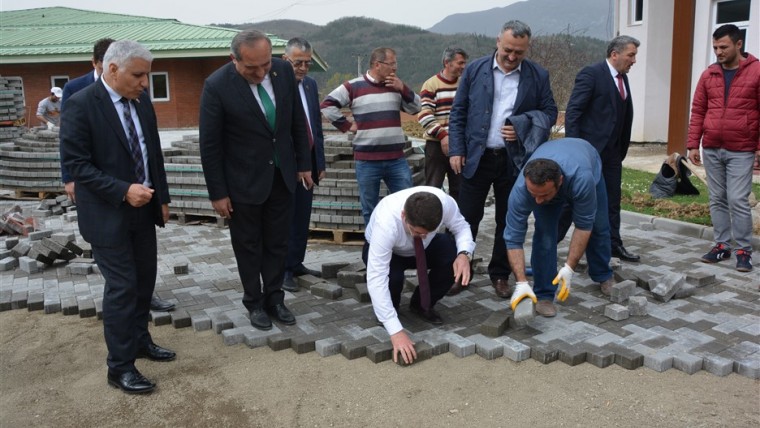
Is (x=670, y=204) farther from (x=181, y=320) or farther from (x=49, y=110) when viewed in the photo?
(x=49, y=110)

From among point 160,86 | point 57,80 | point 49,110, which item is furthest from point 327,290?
point 57,80

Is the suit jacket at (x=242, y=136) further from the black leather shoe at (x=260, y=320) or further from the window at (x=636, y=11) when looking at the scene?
the window at (x=636, y=11)

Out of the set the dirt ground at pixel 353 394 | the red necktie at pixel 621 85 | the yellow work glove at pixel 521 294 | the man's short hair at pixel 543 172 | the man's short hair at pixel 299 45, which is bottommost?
the dirt ground at pixel 353 394

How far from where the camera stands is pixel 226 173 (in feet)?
13.5

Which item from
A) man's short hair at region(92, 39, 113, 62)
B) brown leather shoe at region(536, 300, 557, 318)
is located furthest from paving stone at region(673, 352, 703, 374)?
man's short hair at region(92, 39, 113, 62)

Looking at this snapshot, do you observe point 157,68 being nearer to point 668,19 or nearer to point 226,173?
point 668,19

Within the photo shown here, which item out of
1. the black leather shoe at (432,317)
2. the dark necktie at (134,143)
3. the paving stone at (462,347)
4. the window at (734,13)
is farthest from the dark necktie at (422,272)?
the window at (734,13)

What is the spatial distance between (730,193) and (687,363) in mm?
2624

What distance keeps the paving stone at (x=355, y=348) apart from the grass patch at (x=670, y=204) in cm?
473

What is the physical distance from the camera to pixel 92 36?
23031 mm

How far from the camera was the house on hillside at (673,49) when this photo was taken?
1135cm

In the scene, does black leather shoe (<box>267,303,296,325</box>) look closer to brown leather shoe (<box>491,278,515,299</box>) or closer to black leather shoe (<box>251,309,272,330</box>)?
black leather shoe (<box>251,309,272,330</box>)

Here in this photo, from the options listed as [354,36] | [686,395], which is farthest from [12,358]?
[354,36]

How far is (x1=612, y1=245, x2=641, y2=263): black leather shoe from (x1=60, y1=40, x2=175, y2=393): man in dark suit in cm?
426
